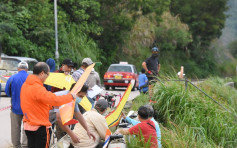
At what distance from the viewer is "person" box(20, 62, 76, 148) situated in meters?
5.24

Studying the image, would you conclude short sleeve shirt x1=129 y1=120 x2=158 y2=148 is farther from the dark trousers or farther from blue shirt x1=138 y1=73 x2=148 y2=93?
blue shirt x1=138 y1=73 x2=148 y2=93

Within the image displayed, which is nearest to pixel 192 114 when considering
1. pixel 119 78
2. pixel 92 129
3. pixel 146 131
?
pixel 146 131

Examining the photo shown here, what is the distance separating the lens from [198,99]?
10.5m

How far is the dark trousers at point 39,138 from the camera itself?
18.1 feet

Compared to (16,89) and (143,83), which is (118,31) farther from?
(16,89)

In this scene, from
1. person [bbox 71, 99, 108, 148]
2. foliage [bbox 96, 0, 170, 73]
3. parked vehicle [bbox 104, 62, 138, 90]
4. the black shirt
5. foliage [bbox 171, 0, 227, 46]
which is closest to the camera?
person [bbox 71, 99, 108, 148]

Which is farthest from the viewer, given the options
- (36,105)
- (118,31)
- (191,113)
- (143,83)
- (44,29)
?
(118,31)

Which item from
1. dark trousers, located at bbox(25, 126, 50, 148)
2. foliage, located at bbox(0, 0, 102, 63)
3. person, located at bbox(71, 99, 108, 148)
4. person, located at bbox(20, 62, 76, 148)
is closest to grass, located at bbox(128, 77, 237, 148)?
person, located at bbox(71, 99, 108, 148)

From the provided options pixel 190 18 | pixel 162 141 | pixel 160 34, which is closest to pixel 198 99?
pixel 162 141

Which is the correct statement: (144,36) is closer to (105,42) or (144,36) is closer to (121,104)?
(105,42)

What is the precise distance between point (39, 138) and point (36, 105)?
0.51m

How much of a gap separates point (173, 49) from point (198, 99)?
110 ft

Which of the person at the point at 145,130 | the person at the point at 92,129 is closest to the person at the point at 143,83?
the person at the point at 145,130

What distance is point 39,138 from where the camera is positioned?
5570mm
